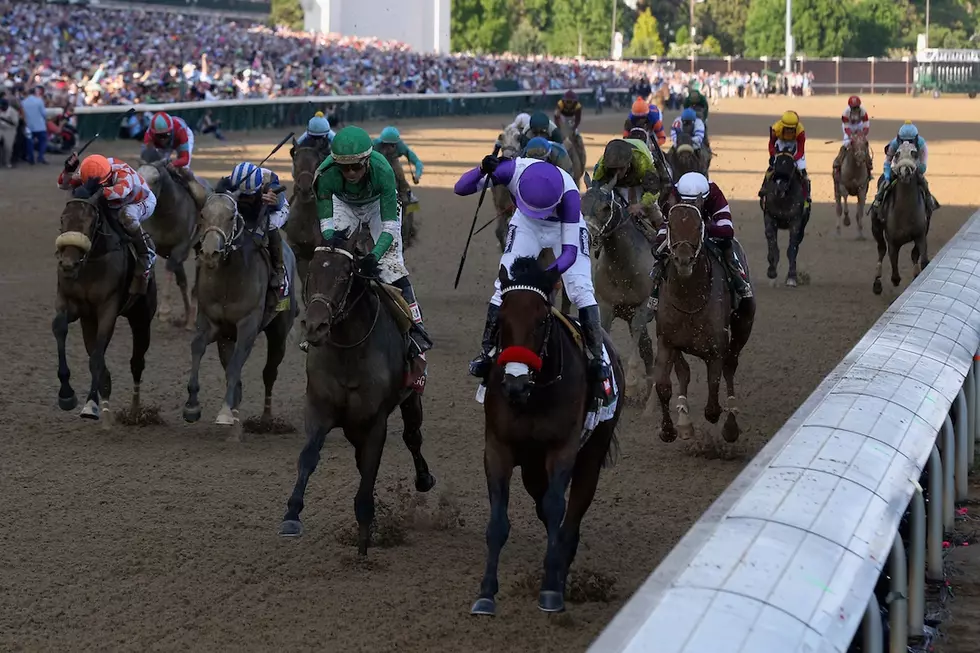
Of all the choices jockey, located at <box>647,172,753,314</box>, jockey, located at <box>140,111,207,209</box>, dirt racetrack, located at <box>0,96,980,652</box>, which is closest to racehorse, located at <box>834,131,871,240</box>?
dirt racetrack, located at <box>0,96,980,652</box>

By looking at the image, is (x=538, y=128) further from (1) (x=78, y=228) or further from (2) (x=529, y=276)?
(2) (x=529, y=276)

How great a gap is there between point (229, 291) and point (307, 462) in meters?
3.04

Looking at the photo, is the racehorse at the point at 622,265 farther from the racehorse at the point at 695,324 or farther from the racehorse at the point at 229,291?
the racehorse at the point at 229,291

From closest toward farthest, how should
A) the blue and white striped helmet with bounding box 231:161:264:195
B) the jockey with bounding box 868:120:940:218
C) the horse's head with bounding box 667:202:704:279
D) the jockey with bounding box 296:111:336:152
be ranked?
the horse's head with bounding box 667:202:704:279, the blue and white striped helmet with bounding box 231:161:264:195, the jockey with bounding box 296:111:336:152, the jockey with bounding box 868:120:940:218

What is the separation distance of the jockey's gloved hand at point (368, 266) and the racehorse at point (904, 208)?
32.2 feet

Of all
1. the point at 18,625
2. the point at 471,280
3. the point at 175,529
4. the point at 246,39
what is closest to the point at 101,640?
the point at 18,625

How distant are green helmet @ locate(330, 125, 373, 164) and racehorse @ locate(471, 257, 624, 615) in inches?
62.7

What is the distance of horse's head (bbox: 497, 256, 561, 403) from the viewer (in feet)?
19.6

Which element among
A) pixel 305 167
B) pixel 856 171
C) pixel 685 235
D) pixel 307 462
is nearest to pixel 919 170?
pixel 856 171

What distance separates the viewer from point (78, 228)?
9.61m

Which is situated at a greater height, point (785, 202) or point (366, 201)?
point (366, 201)

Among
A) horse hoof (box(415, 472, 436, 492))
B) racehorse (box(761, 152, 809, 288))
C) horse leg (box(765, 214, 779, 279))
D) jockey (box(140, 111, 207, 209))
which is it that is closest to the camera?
horse hoof (box(415, 472, 436, 492))

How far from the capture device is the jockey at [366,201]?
7.58 m

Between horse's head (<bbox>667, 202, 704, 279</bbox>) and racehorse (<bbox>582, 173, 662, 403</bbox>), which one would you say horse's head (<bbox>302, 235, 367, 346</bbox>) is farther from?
racehorse (<bbox>582, 173, 662, 403</bbox>)
